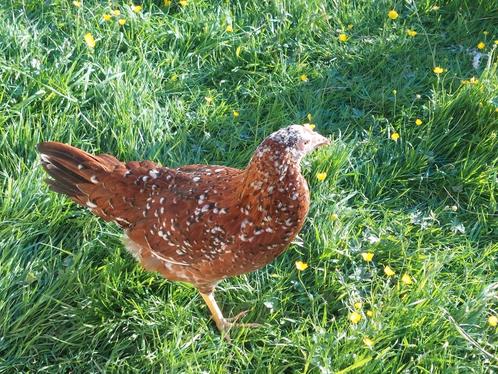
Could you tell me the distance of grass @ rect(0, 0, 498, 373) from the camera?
2.65 metres

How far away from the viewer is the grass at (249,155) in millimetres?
2648

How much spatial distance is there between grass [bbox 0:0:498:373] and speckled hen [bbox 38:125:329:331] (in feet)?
0.92

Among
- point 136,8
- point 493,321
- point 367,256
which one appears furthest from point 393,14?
point 493,321

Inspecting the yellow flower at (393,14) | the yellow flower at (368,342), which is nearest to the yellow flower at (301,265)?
the yellow flower at (368,342)

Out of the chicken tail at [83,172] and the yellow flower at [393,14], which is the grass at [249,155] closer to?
the yellow flower at [393,14]

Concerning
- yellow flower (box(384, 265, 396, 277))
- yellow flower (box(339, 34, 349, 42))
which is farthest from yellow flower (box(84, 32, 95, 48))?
yellow flower (box(384, 265, 396, 277))

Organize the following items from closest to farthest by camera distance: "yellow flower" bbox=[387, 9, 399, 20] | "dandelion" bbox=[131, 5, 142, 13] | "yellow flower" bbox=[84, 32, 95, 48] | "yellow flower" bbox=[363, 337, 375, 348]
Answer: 1. "yellow flower" bbox=[363, 337, 375, 348]
2. "yellow flower" bbox=[84, 32, 95, 48]
3. "dandelion" bbox=[131, 5, 142, 13]
4. "yellow flower" bbox=[387, 9, 399, 20]

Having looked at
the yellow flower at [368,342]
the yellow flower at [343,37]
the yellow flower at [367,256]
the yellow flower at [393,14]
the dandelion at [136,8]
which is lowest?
the yellow flower at [368,342]

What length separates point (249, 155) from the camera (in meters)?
3.36

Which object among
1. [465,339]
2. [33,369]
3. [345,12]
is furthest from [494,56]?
[33,369]

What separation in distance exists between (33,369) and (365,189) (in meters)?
1.86

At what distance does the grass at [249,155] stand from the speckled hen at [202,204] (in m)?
0.28

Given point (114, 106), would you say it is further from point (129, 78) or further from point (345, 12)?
point (345, 12)

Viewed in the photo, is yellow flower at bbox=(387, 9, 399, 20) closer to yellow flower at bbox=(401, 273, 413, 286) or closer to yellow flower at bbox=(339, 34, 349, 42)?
yellow flower at bbox=(339, 34, 349, 42)
